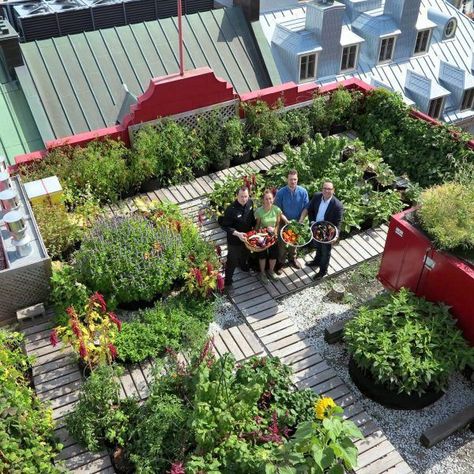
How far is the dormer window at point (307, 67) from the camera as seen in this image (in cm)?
1630

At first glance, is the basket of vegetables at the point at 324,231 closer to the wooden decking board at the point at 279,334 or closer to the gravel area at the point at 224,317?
the wooden decking board at the point at 279,334

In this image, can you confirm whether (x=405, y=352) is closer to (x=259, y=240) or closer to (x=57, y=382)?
(x=259, y=240)

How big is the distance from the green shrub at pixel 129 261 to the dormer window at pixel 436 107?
1313 cm

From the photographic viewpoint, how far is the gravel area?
730 centimetres

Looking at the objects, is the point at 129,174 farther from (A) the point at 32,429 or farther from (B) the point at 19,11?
(B) the point at 19,11

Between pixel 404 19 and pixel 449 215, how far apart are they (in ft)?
44.1

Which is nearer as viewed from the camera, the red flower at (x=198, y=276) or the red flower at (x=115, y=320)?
the red flower at (x=115, y=320)

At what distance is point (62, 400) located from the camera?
629 centimetres

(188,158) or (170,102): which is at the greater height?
(170,102)

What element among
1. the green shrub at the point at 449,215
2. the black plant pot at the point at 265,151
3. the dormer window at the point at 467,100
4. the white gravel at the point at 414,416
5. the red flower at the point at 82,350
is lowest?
the dormer window at the point at 467,100

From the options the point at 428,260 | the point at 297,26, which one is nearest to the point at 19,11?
the point at 297,26

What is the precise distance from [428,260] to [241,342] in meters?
2.63

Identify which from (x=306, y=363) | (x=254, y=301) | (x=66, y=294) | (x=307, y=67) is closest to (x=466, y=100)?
(x=307, y=67)

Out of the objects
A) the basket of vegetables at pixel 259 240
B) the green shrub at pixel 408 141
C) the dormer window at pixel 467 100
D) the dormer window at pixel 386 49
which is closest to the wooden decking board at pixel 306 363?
the basket of vegetables at pixel 259 240
